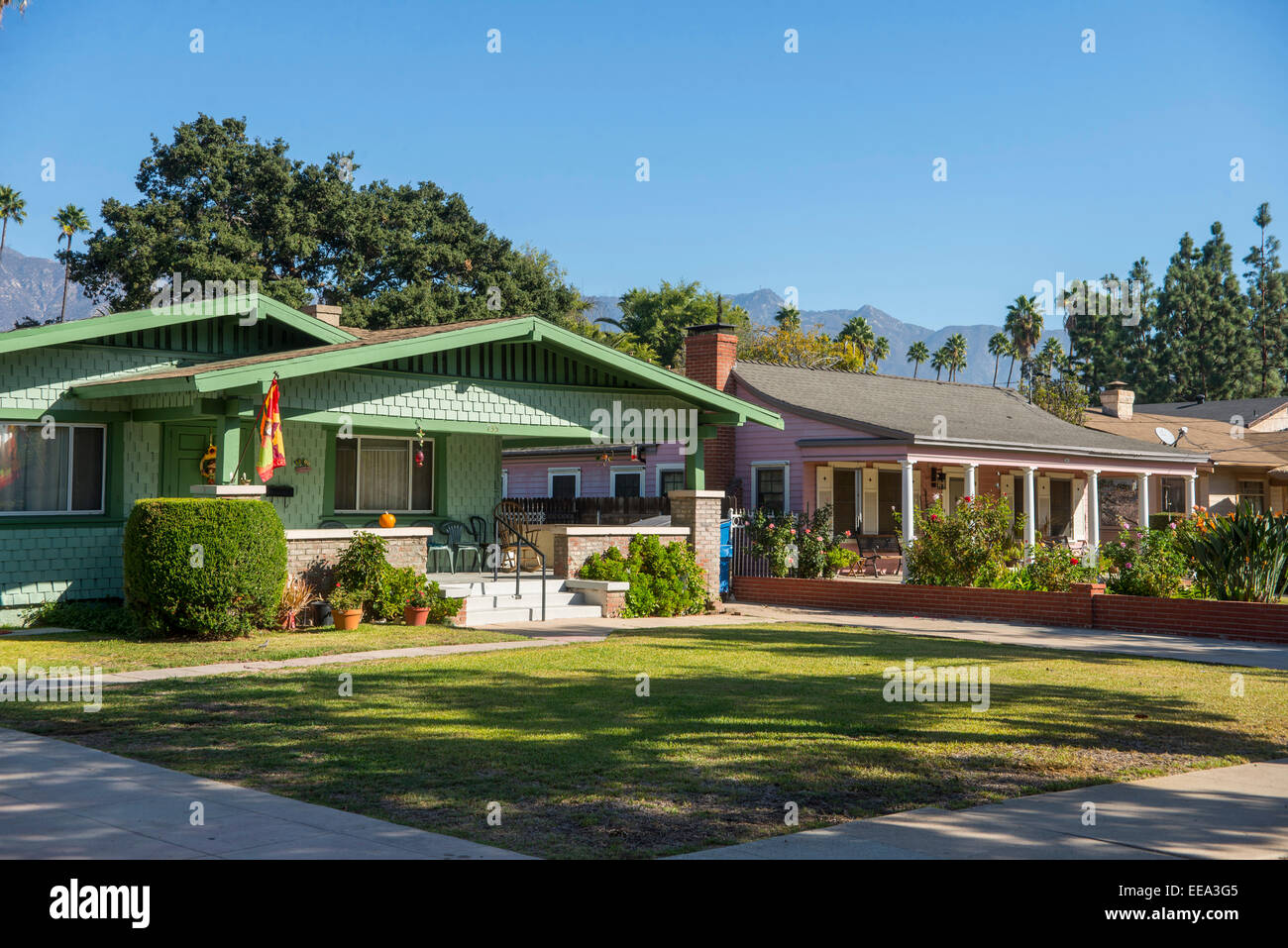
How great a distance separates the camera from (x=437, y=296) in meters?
47.2

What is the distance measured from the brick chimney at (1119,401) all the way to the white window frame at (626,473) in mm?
21600

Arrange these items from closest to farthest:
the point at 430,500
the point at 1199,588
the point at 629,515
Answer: the point at 1199,588 < the point at 430,500 < the point at 629,515

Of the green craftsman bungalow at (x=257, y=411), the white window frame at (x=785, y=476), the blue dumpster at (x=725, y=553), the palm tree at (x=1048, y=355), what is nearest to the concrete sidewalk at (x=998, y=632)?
the blue dumpster at (x=725, y=553)

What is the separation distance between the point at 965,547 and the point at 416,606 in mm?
9268

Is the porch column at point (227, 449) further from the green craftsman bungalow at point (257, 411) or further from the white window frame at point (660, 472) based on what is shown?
the white window frame at point (660, 472)

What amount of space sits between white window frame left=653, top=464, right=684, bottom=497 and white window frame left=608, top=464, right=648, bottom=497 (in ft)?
1.41

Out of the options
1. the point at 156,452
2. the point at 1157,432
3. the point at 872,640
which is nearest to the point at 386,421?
the point at 156,452

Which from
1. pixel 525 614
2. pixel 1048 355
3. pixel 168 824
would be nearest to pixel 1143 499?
pixel 525 614

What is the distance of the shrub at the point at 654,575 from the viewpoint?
18334 mm

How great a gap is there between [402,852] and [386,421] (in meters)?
11.5

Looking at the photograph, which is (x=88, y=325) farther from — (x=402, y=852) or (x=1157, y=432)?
(x=1157, y=432)

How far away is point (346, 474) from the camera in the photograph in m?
18.8

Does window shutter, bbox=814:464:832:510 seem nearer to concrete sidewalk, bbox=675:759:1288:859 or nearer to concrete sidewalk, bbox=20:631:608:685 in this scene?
concrete sidewalk, bbox=20:631:608:685
